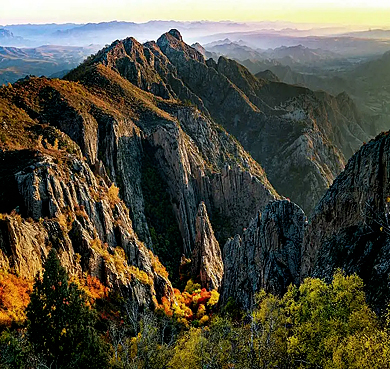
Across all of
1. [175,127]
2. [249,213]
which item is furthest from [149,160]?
[249,213]

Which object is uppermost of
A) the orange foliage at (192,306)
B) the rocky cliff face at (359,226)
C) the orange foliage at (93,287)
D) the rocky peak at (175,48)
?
the rocky peak at (175,48)

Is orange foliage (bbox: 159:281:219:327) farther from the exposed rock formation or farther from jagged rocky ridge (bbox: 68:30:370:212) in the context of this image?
jagged rocky ridge (bbox: 68:30:370:212)

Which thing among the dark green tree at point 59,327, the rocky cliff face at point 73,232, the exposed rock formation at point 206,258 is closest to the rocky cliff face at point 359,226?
the dark green tree at point 59,327

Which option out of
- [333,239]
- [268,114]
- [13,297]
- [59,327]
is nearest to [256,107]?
[268,114]

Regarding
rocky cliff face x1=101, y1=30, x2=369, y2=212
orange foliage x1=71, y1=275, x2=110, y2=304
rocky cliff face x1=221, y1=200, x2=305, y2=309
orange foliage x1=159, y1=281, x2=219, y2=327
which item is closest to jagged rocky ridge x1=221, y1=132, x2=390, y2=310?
rocky cliff face x1=221, y1=200, x2=305, y2=309

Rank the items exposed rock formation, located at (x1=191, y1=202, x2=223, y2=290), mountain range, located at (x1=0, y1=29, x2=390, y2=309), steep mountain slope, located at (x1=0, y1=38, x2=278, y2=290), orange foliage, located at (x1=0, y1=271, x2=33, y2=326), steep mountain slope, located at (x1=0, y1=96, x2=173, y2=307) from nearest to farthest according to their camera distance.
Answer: orange foliage, located at (x1=0, y1=271, x2=33, y2=326) < mountain range, located at (x1=0, y1=29, x2=390, y2=309) < steep mountain slope, located at (x1=0, y1=96, x2=173, y2=307) < exposed rock formation, located at (x1=191, y1=202, x2=223, y2=290) < steep mountain slope, located at (x1=0, y1=38, x2=278, y2=290)

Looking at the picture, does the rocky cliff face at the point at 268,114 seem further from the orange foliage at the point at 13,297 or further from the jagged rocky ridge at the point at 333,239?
the orange foliage at the point at 13,297
